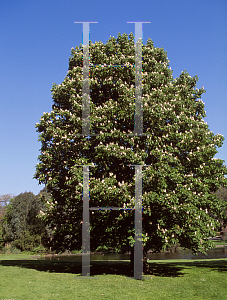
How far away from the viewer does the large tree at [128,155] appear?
54.9 ft

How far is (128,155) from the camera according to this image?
17594 millimetres

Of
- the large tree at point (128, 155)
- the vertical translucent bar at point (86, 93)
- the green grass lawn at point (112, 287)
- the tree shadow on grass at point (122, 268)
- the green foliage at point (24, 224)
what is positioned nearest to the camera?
the green grass lawn at point (112, 287)

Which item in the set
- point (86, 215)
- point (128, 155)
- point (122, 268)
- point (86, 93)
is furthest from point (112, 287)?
point (86, 93)

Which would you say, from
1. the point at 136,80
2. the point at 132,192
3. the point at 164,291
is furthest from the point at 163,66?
the point at 164,291

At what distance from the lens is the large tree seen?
16734 millimetres

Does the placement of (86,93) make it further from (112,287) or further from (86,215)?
(112,287)

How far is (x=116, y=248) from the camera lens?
60.0ft

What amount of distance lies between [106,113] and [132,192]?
18.5 feet

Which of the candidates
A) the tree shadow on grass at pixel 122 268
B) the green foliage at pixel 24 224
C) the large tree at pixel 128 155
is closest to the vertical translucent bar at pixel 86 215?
the large tree at pixel 128 155

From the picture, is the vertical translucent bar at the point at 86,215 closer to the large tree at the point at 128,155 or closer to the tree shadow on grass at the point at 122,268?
the large tree at the point at 128,155

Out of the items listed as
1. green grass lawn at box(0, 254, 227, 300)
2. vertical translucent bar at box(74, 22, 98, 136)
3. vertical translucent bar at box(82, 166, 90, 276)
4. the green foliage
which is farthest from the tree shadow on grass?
the green foliage

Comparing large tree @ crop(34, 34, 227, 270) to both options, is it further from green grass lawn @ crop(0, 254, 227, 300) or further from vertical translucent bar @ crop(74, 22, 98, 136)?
green grass lawn @ crop(0, 254, 227, 300)

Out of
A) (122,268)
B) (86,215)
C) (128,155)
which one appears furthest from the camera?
(122,268)

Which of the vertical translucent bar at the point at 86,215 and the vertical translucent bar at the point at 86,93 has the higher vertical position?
the vertical translucent bar at the point at 86,93
